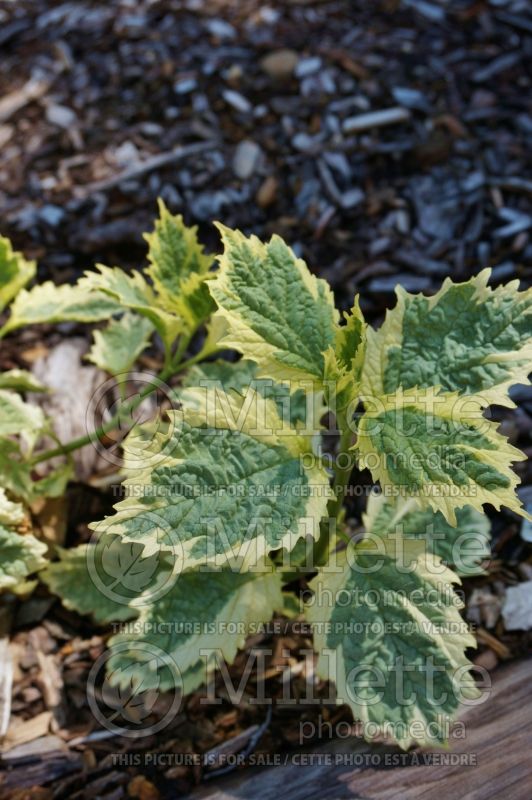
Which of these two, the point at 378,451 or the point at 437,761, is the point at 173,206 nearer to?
the point at 378,451

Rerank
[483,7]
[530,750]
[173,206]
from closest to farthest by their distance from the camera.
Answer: [530,750] < [173,206] < [483,7]

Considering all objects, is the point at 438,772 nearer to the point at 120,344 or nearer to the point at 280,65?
the point at 120,344

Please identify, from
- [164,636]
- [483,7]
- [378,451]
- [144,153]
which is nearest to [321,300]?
[378,451]

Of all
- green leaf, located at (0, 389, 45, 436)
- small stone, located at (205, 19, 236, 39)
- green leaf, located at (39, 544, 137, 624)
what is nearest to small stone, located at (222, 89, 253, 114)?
small stone, located at (205, 19, 236, 39)

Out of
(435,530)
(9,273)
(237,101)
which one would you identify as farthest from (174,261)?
(237,101)

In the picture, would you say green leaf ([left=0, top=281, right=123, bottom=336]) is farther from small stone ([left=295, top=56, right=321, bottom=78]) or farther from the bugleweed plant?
small stone ([left=295, top=56, right=321, bottom=78])

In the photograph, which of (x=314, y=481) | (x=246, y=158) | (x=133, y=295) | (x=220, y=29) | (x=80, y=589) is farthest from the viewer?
(x=220, y=29)

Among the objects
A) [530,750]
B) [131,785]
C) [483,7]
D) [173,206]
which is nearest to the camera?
[530,750]
